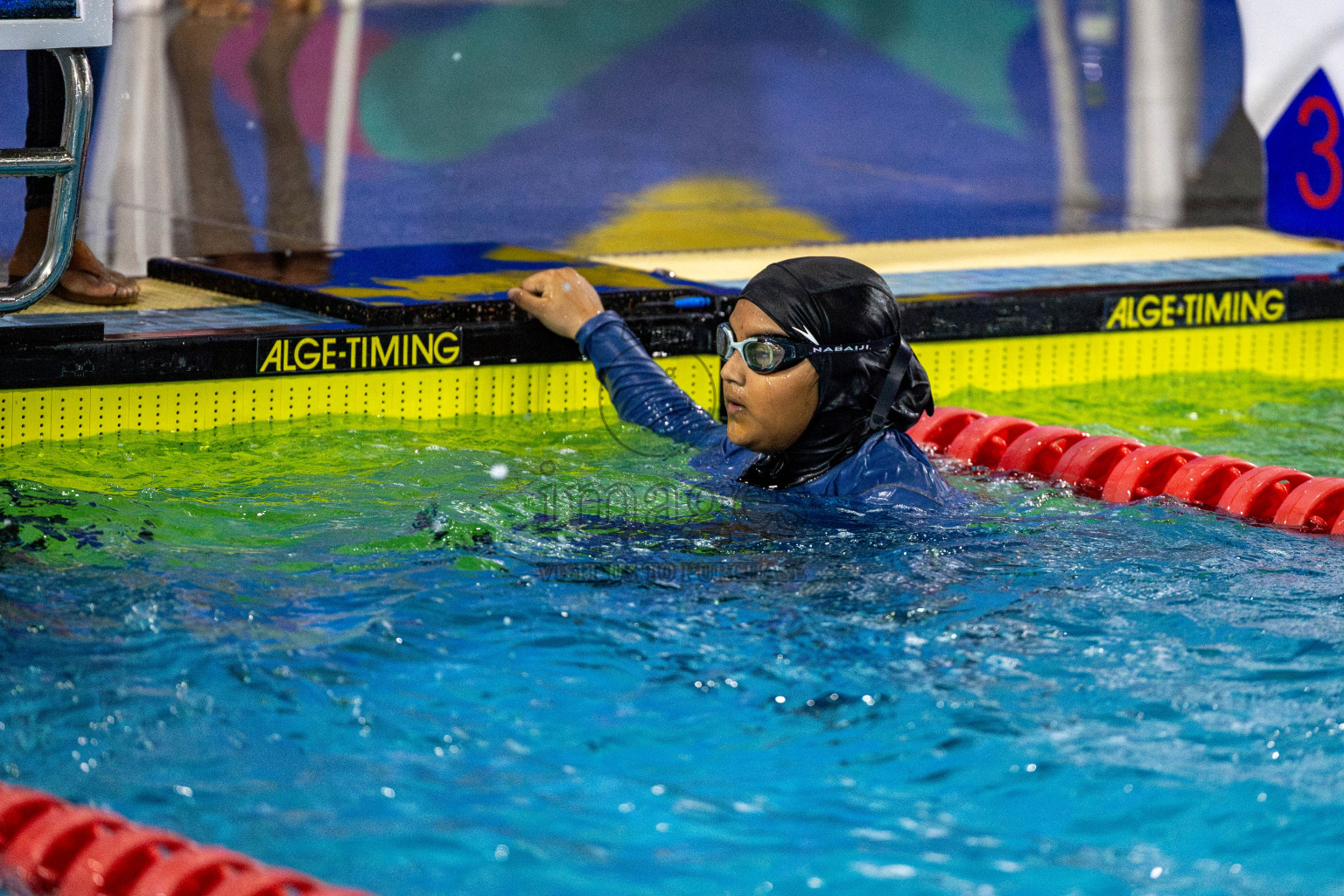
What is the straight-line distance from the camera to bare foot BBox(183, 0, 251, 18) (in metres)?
8.09

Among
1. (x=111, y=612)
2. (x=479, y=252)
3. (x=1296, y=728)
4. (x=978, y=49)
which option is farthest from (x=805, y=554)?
(x=978, y=49)

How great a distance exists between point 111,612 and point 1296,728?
218cm

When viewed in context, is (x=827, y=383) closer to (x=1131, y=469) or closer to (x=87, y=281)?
(x=1131, y=469)

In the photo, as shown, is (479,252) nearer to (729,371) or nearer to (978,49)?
(729,371)

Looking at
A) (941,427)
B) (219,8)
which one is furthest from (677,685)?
(219,8)

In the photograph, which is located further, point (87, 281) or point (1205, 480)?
point (87, 281)

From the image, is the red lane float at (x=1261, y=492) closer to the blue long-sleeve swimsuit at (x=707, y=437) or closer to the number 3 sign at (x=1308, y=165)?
the blue long-sleeve swimsuit at (x=707, y=437)

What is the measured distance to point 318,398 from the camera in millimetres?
5156

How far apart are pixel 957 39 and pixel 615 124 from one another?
7.68ft

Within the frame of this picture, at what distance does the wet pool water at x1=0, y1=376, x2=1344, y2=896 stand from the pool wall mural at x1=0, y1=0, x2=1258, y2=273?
11.8 feet

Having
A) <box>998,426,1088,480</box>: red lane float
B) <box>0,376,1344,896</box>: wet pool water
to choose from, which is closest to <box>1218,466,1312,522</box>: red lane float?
<box>0,376,1344,896</box>: wet pool water

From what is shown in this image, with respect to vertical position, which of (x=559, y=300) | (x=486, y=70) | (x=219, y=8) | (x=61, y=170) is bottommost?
(x=559, y=300)

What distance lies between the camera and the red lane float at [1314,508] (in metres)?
4.24

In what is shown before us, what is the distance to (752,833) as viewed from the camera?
2504mm
